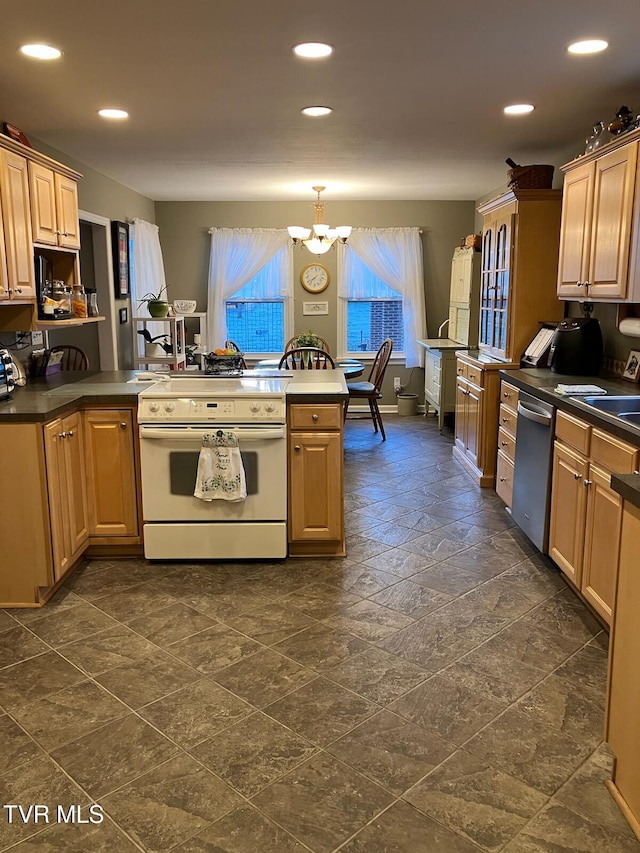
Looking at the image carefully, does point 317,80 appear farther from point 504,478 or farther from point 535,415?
point 504,478

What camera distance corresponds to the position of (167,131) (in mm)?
4191

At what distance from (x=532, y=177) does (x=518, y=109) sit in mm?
1040

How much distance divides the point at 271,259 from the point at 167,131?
144 inches

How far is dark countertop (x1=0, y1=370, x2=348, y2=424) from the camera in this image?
309 centimetres

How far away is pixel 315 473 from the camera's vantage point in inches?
142

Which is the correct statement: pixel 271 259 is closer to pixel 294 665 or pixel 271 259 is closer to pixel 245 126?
pixel 245 126

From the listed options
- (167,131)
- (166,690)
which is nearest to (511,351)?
(167,131)

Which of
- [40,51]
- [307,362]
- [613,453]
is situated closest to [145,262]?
[307,362]

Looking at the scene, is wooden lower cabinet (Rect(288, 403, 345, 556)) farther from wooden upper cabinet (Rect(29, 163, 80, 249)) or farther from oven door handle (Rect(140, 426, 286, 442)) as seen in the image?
wooden upper cabinet (Rect(29, 163, 80, 249))

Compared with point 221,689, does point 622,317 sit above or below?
above

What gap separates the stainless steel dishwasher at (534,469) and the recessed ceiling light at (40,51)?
2.64m

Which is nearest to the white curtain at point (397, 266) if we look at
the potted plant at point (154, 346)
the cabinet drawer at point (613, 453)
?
the potted plant at point (154, 346)

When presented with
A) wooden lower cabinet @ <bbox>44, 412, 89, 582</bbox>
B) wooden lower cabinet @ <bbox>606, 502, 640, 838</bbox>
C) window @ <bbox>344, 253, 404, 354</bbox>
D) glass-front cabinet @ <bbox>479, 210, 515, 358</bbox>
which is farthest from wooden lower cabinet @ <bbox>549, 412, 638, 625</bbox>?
window @ <bbox>344, 253, 404, 354</bbox>

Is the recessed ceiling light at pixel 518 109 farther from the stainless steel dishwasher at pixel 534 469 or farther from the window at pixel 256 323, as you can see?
the window at pixel 256 323
